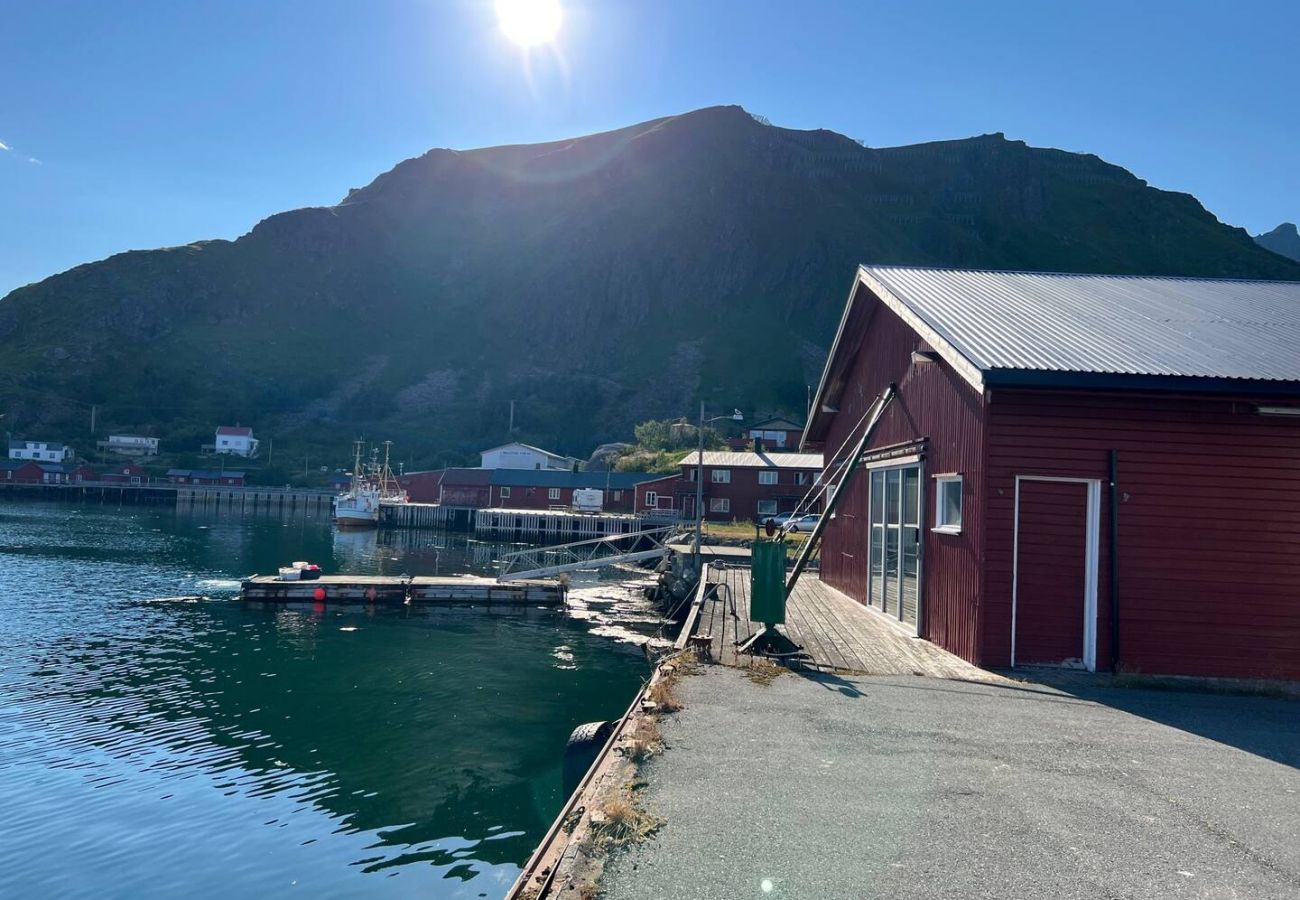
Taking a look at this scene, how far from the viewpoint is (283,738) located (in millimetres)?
15320

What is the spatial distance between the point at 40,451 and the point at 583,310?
9944cm

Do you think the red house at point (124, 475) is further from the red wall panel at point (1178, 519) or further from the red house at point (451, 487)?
the red wall panel at point (1178, 519)

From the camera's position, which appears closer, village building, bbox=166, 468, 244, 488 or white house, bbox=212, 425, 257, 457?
village building, bbox=166, 468, 244, 488

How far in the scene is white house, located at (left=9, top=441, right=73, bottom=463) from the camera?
122 metres

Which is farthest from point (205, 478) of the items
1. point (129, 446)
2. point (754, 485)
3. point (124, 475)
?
point (754, 485)

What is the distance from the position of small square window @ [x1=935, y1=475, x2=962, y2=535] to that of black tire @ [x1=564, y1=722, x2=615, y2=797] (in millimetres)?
5811

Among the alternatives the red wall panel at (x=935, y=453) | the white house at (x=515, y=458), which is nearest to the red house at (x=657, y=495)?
the white house at (x=515, y=458)

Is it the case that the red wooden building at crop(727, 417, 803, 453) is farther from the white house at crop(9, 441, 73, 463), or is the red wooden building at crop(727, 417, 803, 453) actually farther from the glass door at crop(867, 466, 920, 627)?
the white house at crop(9, 441, 73, 463)

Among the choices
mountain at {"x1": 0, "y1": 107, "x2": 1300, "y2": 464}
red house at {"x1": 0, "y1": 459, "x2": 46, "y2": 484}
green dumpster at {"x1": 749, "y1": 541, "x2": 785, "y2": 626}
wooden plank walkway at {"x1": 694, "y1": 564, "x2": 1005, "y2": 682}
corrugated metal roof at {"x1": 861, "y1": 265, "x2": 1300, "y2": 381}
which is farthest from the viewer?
mountain at {"x1": 0, "y1": 107, "x2": 1300, "y2": 464}

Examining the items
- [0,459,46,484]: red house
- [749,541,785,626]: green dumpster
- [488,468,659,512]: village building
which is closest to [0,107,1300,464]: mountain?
[0,459,46,484]: red house

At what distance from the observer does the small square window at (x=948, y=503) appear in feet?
39.7

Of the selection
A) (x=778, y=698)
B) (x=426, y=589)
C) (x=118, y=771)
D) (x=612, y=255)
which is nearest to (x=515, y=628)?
(x=426, y=589)

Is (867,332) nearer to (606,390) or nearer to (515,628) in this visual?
(515,628)

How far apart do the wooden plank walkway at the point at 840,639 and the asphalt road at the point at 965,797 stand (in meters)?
1.26
